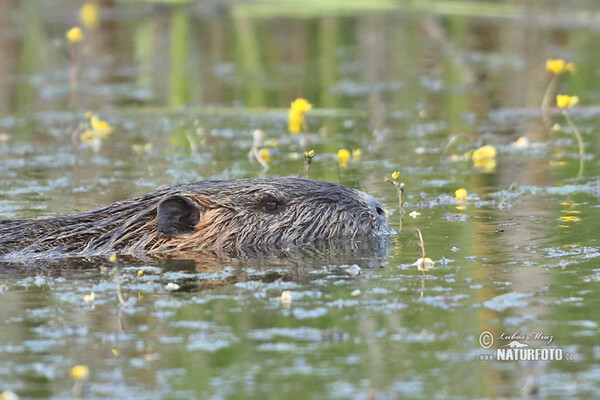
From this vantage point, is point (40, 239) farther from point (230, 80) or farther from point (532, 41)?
point (532, 41)

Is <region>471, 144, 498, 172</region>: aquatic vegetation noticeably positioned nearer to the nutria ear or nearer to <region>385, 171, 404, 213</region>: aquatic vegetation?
<region>385, 171, 404, 213</region>: aquatic vegetation

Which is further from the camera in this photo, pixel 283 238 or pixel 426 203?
pixel 426 203

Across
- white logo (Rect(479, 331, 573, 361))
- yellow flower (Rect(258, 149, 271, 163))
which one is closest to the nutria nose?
white logo (Rect(479, 331, 573, 361))

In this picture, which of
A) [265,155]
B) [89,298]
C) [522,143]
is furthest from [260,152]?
[89,298]

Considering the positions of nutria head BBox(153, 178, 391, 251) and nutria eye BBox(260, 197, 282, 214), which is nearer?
nutria head BBox(153, 178, 391, 251)

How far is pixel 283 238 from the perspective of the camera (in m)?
8.29

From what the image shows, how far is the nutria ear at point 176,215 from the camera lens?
7.99 m

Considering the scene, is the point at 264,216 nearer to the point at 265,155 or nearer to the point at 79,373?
the point at 79,373

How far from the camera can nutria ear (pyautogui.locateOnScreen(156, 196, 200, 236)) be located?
799cm

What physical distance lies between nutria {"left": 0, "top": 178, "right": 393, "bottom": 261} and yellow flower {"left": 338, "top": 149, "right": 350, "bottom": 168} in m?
2.73

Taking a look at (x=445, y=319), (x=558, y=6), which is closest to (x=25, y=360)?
(x=445, y=319)

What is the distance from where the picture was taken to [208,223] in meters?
8.23

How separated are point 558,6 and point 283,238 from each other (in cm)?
1791

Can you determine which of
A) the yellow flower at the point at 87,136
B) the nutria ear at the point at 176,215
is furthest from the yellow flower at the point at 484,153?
the yellow flower at the point at 87,136
